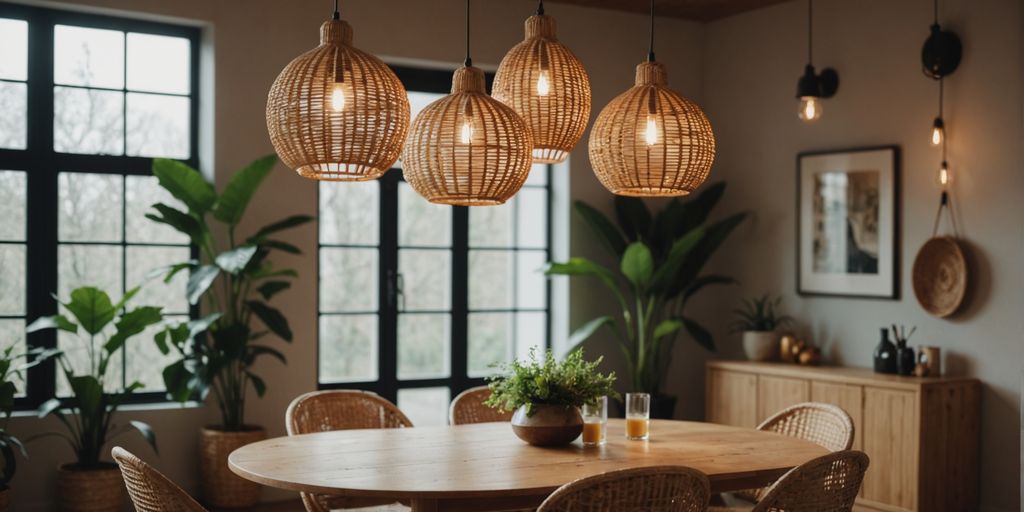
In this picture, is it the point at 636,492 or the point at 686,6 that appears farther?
the point at 686,6

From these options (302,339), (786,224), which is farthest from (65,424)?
(786,224)

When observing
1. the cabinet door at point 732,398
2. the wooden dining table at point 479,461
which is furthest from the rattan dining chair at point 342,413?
the cabinet door at point 732,398

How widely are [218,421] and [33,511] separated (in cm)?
95

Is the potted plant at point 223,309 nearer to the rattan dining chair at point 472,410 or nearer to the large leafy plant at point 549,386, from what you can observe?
the rattan dining chair at point 472,410

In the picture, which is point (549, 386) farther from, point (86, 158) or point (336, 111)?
point (86, 158)

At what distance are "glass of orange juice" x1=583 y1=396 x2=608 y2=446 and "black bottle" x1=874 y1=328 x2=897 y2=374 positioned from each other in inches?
98.0

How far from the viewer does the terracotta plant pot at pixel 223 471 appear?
5137mm

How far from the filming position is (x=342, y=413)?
13.6 ft

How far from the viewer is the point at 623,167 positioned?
3189 mm

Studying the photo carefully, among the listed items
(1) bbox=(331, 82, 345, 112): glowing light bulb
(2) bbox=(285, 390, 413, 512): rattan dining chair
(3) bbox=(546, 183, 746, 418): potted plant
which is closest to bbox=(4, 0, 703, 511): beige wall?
(3) bbox=(546, 183, 746, 418): potted plant

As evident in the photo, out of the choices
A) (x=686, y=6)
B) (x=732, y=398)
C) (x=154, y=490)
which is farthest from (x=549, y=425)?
(x=686, y=6)

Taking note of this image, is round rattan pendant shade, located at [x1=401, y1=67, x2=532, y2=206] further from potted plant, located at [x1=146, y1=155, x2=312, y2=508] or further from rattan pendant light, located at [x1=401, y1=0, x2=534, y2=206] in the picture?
potted plant, located at [x1=146, y1=155, x2=312, y2=508]

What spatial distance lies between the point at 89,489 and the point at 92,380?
50cm

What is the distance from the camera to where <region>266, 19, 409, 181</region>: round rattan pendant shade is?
2.80 m
